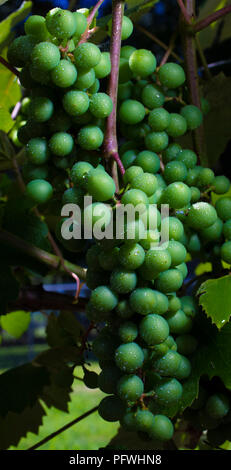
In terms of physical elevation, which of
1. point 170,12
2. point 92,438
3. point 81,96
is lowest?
point 92,438

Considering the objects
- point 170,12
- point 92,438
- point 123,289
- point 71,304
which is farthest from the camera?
point 92,438

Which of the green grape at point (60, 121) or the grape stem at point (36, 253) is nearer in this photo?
the green grape at point (60, 121)

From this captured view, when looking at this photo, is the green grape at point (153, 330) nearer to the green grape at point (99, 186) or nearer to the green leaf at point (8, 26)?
the green grape at point (99, 186)

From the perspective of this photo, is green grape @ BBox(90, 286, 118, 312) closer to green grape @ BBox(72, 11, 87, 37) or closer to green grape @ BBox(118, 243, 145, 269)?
green grape @ BBox(118, 243, 145, 269)

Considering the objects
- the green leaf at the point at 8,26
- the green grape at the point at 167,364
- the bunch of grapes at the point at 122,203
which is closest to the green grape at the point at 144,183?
the bunch of grapes at the point at 122,203

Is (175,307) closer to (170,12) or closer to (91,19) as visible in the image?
(91,19)
